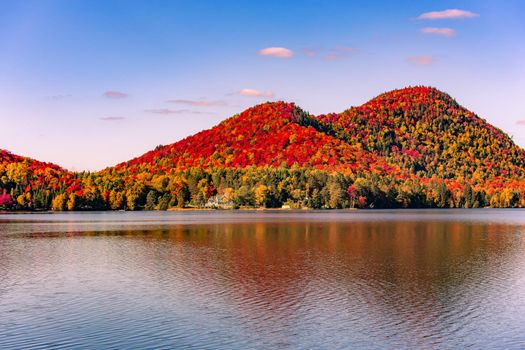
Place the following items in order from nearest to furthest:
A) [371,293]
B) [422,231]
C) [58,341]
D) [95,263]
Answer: [58,341] < [371,293] < [95,263] < [422,231]

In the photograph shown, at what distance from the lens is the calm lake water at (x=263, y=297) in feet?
91.8

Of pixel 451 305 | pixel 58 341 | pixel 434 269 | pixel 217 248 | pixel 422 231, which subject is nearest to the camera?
pixel 58 341

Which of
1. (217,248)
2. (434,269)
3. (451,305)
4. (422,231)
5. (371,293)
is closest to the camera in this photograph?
(451,305)

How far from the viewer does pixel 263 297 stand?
124 feet

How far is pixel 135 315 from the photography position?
32.7 meters

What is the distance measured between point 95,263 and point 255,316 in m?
27.4

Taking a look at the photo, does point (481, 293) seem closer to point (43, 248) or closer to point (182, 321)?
point (182, 321)

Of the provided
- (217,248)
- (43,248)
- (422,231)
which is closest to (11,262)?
(43,248)

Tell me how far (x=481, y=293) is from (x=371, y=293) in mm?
7340

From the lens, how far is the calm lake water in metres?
28.0

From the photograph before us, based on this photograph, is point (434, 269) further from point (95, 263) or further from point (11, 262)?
point (11, 262)

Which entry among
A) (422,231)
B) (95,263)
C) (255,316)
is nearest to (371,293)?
(255,316)

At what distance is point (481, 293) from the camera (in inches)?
1540

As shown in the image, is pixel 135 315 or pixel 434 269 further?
pixel 434 269
